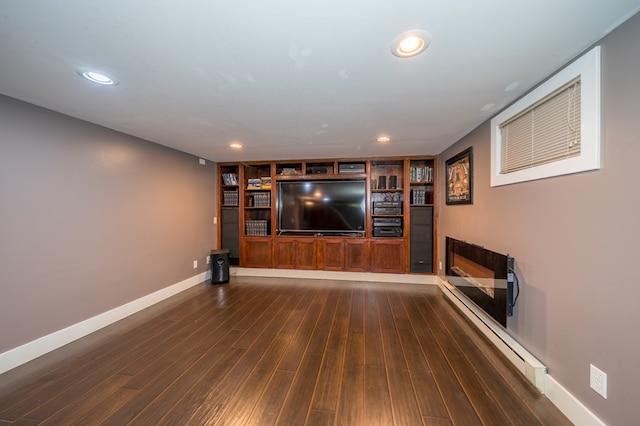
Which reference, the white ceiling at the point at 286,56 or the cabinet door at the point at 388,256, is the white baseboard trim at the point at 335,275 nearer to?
the cabinet door at the point at 388,256

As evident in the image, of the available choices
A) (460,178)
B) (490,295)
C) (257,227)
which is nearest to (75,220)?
(257,227)

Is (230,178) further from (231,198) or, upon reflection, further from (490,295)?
(490,295)

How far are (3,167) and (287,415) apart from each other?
9.73 feet

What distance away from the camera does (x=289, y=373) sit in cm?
186

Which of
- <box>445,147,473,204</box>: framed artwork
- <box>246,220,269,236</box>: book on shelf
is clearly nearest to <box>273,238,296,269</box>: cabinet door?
<box>246,220,269,236</box>: book on shelf

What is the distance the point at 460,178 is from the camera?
3.14m

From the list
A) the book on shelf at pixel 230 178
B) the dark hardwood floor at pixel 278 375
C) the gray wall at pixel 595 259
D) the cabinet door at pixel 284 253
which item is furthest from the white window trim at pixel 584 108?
the book on shelf at pixel 230 178

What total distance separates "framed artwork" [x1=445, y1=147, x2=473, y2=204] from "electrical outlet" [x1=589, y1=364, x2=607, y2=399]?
1.82 m

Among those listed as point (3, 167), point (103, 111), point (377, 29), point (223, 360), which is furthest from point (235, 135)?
point (223, 360)

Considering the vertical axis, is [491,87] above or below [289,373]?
above

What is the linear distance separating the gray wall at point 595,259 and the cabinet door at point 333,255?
107 inches

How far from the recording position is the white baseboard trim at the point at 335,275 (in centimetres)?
416

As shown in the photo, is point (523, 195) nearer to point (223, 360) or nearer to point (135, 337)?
point (223, 360)

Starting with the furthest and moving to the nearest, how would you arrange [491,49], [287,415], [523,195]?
[523,195] < [287,415] < [491,49]
